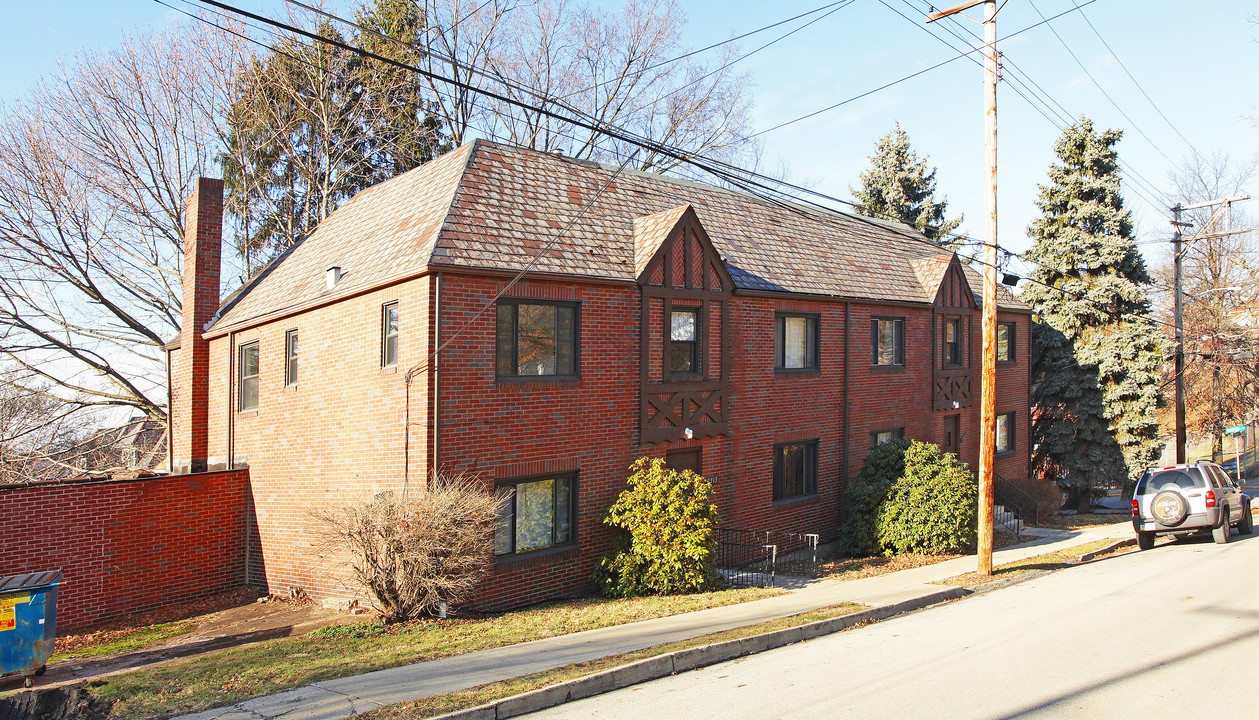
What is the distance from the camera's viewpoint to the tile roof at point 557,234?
12.9m

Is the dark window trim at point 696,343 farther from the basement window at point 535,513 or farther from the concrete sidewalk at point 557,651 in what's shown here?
the concrete sidewalk at point 557,651

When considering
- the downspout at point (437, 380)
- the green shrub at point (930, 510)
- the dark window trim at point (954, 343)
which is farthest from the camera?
the dark window trim at point (954, 343)

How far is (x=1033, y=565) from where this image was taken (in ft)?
49.8

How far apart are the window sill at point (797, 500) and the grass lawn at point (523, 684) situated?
7480mm

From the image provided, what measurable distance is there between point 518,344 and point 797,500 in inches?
317

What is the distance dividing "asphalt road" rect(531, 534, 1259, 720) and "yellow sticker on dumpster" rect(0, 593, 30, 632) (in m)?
7.24

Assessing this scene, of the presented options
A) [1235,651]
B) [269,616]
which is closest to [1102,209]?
[1235,651]

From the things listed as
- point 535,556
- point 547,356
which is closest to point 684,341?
point 547,356

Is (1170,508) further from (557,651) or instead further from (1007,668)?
(557,651)

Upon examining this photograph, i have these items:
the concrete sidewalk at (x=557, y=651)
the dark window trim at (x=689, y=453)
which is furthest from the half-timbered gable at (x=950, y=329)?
the dark window trim at (x=689, y=453)

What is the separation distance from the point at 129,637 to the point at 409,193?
9.34 meters

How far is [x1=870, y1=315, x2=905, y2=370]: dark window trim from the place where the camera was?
771 inches

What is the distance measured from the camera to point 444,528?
34.4 feet

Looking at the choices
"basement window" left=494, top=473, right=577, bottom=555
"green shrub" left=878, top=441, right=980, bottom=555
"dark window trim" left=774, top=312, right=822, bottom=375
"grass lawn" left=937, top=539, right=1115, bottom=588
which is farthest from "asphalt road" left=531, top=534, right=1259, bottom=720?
"dark window trim" left=774, top=312, right=822, bottom=375
